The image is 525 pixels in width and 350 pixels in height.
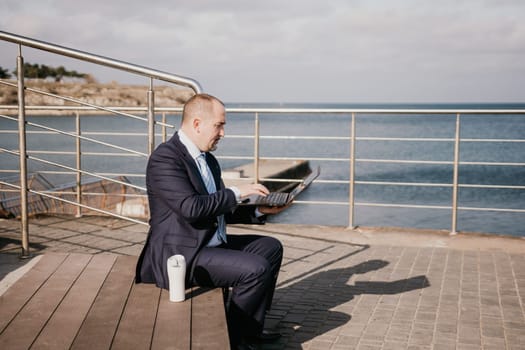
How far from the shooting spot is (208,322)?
2.51 metres

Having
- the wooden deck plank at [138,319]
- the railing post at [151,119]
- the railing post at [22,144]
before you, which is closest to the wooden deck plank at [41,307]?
the wooden deck plank at [138,319]

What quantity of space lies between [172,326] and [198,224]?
2.23 ft

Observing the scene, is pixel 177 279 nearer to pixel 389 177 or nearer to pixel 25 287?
pixel 25 287

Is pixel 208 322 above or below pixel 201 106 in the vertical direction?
below

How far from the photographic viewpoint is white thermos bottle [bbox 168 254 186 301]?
2.76 m

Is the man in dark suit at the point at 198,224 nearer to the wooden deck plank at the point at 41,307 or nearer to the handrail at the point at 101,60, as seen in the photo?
the wooden deck plank at the point at 41,307

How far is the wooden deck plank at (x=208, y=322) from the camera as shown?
2.29m

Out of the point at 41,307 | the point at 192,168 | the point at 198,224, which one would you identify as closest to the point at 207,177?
the point at 192,168

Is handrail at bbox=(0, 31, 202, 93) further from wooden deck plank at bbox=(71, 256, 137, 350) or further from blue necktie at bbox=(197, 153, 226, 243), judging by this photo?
wooden deck plank at bbox=(71, 256, 137, 350)

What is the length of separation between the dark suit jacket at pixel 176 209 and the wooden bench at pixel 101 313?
0.14 metres

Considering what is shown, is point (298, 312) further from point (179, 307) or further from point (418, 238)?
point (418, 238)

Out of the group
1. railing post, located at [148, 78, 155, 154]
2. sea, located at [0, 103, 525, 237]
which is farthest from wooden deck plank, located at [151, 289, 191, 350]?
sea, located at [0, 103, 525, 237]

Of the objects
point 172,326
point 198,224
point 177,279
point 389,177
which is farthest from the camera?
point 389,177

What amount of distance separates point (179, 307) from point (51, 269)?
102cm
